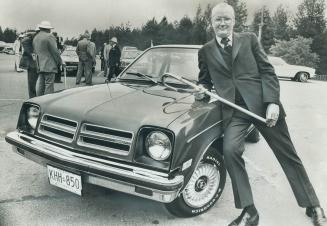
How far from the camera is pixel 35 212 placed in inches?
134

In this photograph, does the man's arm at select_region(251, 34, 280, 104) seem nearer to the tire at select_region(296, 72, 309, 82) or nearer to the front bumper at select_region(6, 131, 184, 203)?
the front bumper at select_region(6, 131, 184, 203)

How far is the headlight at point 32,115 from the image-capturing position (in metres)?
3.67

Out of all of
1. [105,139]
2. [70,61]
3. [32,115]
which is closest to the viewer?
[105,139]

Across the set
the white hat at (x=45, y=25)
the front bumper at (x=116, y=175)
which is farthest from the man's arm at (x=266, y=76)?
the white hat at (x=45, y=25)

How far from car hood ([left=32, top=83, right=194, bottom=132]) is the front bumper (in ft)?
0.98

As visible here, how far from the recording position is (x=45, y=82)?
24.6 ft

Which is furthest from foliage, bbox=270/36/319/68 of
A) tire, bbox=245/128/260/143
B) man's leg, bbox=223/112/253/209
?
man's leg, bbox=223/112/253/209

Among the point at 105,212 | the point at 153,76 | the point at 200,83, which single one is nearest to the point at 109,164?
the point at 105,212

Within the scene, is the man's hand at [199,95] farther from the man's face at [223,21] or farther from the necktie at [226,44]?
the man's face at [223,21]

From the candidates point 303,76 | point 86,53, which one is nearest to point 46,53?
point 86,53

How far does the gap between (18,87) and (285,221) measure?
403 inches

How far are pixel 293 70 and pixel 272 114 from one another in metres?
18.0

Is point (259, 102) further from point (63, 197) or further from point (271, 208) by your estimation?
point (63, 197)

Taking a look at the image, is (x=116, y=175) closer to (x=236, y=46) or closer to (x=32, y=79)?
(x=236, y=46)
